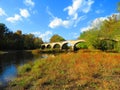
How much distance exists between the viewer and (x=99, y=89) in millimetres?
9789

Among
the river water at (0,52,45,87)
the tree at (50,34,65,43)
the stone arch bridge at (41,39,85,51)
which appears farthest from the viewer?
the tree at (50,34,65,43)

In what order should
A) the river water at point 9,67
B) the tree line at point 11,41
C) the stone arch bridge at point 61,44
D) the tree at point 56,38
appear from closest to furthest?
the river water at point 9,67, the tree line at point 11,41, the stone arch bridge at point 61,44, the tree at point 56,38

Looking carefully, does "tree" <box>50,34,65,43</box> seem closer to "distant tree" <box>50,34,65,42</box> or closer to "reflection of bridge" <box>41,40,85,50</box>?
"distant tree" <box>50,34,65,42</box>

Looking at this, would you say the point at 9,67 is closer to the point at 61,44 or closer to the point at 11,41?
the point at 11,41

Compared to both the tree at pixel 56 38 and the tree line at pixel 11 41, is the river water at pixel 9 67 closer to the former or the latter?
the tree line at pixel 11 41

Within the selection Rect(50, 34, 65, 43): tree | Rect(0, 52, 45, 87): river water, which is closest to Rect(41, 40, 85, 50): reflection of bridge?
Rect(50, 34, 65, 43): tree

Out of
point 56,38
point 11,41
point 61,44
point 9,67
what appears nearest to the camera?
point 9,67

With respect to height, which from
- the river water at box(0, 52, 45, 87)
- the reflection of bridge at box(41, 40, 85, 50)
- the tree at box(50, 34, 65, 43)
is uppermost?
the tree at box(50, 34, 65, 43)

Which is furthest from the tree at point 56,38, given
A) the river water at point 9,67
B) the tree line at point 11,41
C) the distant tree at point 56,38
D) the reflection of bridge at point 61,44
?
the river water at point 9,67

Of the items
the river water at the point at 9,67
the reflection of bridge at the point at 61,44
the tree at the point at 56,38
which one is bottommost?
the river water at the point at 9,67

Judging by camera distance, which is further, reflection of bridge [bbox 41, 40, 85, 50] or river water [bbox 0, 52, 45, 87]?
reflection of bridge [bbox 41, 40, 85, 50]

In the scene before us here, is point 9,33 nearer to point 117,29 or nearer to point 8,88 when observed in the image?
point 117,29

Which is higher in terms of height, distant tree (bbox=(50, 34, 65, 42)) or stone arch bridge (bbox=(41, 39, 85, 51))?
distant tree (bbox=(50, 34, 65, 42))

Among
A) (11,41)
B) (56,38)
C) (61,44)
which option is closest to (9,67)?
(11,41)
